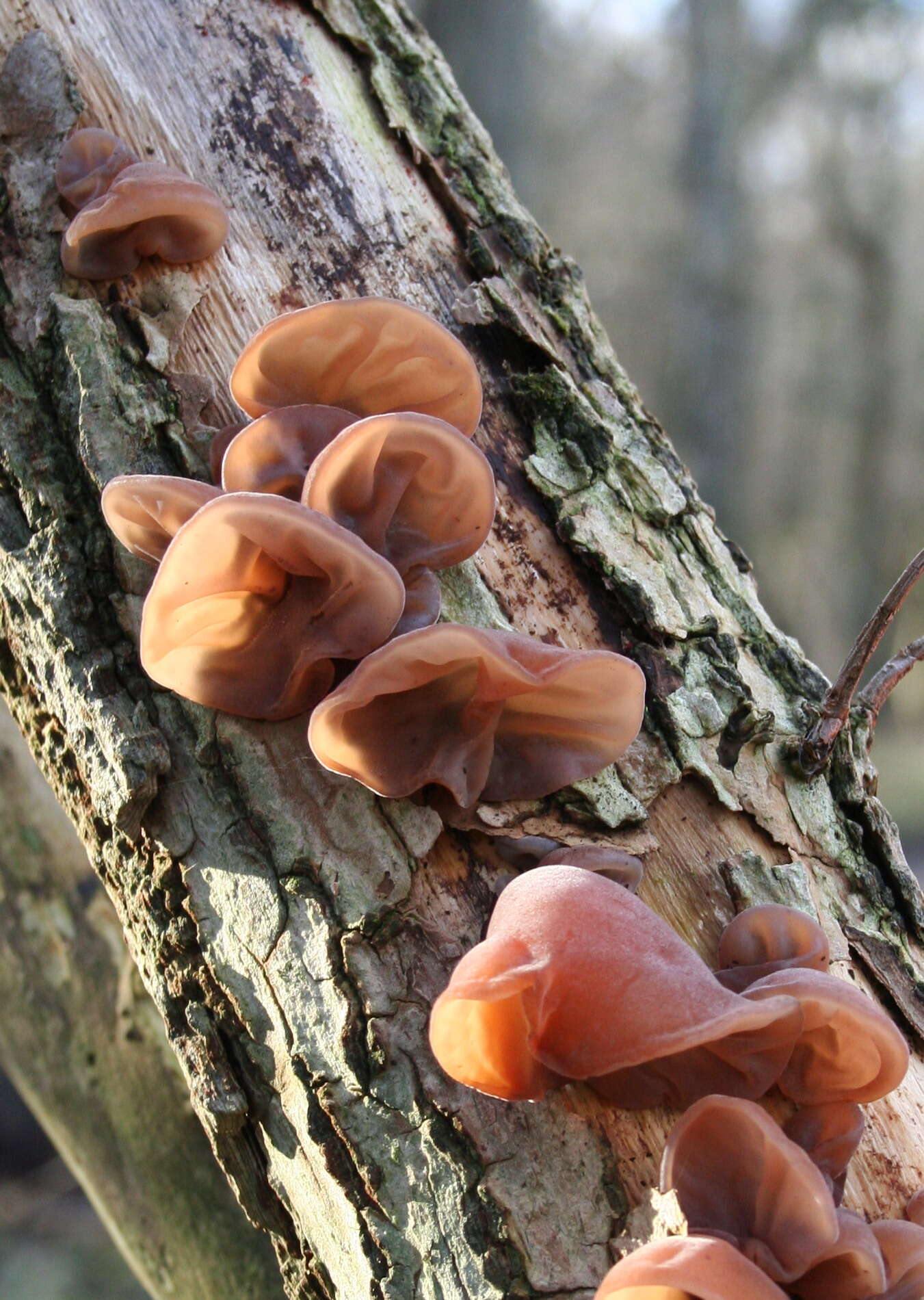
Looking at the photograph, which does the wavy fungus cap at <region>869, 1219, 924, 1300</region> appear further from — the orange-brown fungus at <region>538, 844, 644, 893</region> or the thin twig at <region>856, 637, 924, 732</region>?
the thin twig at <region>856, 637, 924, 732</region>

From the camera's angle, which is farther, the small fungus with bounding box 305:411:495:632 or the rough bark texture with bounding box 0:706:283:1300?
the rough bark texture with bounding box 0:706:283:1300

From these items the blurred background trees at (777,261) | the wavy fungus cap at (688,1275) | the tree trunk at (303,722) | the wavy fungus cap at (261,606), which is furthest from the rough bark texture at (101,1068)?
the blurred background trees at (777,261)

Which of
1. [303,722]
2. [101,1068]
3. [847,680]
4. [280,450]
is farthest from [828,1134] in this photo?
[101,1068]

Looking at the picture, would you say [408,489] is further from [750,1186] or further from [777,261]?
[777,261]

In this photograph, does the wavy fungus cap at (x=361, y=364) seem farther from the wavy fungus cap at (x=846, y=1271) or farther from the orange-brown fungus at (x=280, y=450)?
the wavy fungus cap at (x=846, y=1271)

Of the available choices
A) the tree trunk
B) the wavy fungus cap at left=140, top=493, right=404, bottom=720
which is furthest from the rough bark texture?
the wavy fungus cap at left=140, top=493, right=404, bottom=720

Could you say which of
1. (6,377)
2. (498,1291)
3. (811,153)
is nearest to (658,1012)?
(498,1291)

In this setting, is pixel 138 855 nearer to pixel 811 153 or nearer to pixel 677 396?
pixel 677 396
